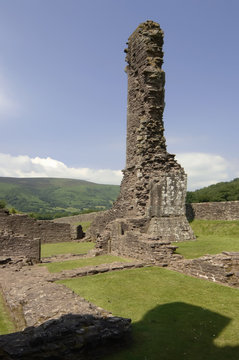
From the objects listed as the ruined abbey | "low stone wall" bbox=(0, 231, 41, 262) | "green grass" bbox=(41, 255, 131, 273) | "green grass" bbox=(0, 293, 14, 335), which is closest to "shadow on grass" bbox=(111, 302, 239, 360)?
the ruined abbey

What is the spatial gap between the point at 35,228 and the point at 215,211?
17.6 m

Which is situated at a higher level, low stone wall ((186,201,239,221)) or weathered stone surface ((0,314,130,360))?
low stone wall ((186,201,239,221))

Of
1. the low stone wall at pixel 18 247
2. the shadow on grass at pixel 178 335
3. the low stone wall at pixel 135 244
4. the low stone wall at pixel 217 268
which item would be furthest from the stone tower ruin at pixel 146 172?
the shadow on grass at pixel 178 335

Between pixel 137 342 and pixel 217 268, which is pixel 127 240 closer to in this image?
pixel 217 268

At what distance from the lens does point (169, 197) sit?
59.6 feet

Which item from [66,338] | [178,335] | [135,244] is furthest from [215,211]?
[66,338]

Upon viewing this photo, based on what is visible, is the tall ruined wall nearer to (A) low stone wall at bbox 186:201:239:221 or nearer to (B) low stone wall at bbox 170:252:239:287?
(A) low stone wall at bbox 186:201:239:221

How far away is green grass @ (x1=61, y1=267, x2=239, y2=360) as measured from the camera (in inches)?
202

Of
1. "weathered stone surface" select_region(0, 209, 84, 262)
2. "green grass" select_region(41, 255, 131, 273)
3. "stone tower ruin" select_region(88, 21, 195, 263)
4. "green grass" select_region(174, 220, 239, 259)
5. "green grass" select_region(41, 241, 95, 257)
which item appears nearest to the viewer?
"green grass" select_region(41, 255, 131, 273)

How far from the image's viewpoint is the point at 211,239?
17.5 meters

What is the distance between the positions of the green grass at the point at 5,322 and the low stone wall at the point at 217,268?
6460 mm

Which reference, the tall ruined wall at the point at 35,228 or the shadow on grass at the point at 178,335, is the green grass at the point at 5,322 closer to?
the shadow on grass at the point at 178,335

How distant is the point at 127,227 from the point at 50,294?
31.9 feet

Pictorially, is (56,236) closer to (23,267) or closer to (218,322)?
(23,267)
